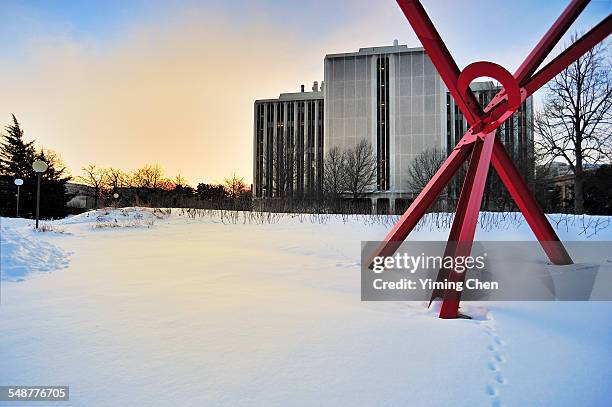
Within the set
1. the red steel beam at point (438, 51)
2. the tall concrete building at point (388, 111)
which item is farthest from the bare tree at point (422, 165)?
the red steel beam at point (438, 51)

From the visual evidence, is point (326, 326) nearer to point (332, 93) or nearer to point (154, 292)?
point (154, 292)

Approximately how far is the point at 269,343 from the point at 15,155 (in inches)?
1264

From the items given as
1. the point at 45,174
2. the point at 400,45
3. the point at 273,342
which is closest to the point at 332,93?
the point at 400,45

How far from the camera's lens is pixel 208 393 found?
1.61 m

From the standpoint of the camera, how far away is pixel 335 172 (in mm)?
31969

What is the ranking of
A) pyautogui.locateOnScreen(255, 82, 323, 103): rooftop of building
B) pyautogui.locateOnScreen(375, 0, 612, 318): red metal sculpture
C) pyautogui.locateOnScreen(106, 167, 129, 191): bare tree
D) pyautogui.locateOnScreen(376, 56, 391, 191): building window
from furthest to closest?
1. pyautogui.locateOnScreen(106, 167, 129, 191): bare tree
2. pyautogui.locateOnScreen(255, 82, 323, 103): rooftop of building
3. pyautogui.locateOnScreen(376, 56, 391, 191): building window
4. pyautogui.locateOnScreen(375, 0, 612, 318): red metal sculpture

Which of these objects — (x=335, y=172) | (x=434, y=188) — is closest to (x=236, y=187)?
(x=335, y=172)

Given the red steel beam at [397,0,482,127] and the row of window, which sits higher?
the row of window

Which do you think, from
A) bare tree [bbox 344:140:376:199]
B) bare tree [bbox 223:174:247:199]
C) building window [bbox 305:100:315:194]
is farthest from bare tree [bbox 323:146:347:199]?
building window [bbox 305:100:315:194]

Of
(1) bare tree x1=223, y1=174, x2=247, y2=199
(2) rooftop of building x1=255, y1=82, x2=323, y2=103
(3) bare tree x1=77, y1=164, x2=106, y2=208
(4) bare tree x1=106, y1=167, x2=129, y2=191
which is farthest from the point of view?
(4) bare tree x1=106, y1=167, x2=129, y2=191

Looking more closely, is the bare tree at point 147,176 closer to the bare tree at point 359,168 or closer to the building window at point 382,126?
the bare tree at point 359,168

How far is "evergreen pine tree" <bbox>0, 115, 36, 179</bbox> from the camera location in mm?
24195

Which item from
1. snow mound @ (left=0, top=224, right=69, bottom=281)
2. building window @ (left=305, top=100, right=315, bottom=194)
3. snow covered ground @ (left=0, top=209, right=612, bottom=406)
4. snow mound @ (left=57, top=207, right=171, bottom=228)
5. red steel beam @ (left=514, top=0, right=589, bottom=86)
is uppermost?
building window @ (left=305, top=100, right=315, bottom=194)

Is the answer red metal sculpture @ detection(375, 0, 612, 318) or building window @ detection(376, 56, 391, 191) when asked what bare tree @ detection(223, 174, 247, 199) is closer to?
red metal sculpture @ detection(375, 0, 612, 318)
